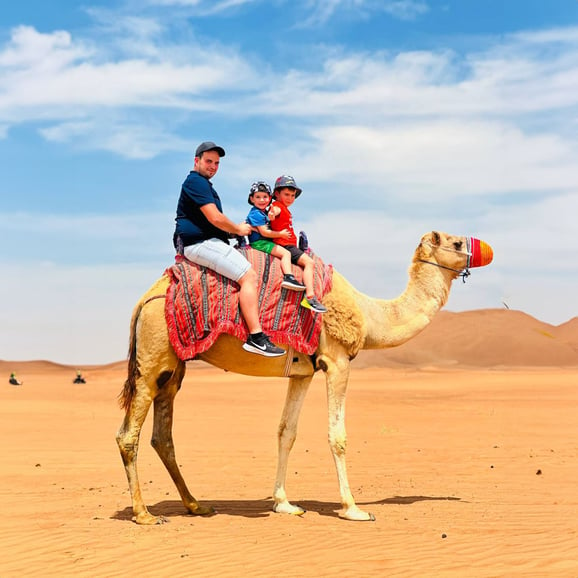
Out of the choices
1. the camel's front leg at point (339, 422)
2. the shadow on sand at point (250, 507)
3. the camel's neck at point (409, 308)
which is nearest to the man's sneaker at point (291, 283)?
the camel's front leg at point (339, 422)

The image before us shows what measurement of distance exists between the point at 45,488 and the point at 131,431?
4.32 m

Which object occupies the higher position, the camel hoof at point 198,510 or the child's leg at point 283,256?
the child's leg at point 283,256

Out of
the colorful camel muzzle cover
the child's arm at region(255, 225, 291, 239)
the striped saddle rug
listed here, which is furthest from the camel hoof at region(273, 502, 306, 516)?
the colorful camel muzzle cover

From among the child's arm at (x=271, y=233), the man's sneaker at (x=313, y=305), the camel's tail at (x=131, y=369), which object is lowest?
the camel's tail at (x=131, y=369)

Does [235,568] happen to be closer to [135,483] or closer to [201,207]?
[135,483]

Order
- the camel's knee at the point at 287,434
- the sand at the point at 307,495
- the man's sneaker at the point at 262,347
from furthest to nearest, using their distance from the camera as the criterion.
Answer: the camel's knee at the point at 287,434
the man's sneaker at the point at 262,347
the sand at the point at 307,495

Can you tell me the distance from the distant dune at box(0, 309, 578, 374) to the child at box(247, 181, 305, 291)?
57.8 meters

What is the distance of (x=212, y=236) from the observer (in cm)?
984

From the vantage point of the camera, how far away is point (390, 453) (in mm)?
17406

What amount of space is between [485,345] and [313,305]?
67509mm

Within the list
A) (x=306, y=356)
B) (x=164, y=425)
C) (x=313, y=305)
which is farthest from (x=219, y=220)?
(x=164, y=425)

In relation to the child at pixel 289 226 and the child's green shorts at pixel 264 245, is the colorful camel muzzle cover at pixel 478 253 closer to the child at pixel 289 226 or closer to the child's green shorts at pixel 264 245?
the child at pixel 289 226

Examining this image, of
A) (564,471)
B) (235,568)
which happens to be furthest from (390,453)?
Answer: (235,568)

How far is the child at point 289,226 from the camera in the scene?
384 inches
